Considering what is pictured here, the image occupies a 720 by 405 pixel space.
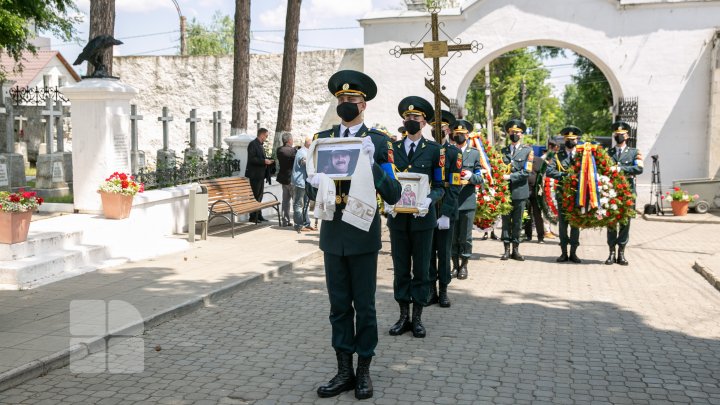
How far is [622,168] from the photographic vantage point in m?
11.4

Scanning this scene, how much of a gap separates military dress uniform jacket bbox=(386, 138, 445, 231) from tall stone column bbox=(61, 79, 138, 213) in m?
5.87

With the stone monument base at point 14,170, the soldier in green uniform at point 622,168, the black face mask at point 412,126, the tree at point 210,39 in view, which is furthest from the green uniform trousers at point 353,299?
the tree at point 210,39

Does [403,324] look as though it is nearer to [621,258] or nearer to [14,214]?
[14,214]

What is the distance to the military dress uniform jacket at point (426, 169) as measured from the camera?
271 inches

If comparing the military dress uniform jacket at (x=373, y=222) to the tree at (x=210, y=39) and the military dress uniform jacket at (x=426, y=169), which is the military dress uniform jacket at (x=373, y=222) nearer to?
the military dress uniform jacket at (x=426, y=169)

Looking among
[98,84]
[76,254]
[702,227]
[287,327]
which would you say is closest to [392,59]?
[702,227]

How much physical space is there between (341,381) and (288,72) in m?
16.3

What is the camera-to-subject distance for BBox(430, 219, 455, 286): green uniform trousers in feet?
25.9

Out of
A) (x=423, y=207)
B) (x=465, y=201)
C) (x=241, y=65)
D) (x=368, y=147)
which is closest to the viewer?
(x=368, y=147)

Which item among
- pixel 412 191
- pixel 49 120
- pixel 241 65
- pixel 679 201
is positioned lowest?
pixel 679 201

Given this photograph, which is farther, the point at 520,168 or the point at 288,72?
the point at 288,72

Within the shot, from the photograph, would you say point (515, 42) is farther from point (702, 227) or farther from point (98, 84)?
point (98, 84)

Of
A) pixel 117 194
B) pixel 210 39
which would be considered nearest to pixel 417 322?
pixel 117 194

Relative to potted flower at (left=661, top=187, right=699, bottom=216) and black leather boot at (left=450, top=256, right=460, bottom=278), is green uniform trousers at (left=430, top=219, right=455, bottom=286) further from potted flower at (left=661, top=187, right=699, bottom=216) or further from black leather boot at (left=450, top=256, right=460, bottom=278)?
potted flower at (left=661, top=187, right=699, bottom=216)
